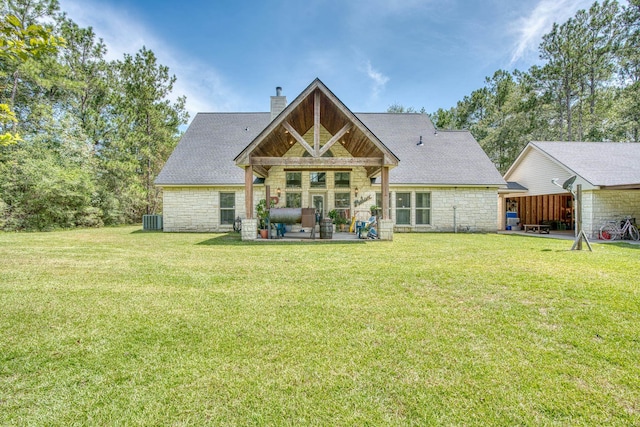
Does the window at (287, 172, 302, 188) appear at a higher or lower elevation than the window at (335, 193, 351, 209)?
higher

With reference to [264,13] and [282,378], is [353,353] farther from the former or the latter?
[264,13]

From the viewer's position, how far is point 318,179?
1403 cm

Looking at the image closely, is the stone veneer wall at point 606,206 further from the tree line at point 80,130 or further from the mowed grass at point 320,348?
the tree line at point 80,130

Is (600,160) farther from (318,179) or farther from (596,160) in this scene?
(318,179)

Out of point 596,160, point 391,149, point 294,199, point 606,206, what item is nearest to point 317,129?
point 294,199

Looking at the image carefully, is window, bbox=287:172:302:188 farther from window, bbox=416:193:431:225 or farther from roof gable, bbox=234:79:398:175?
window, bbox=416:193:431:225

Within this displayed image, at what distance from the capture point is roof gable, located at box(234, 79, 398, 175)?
9.59m

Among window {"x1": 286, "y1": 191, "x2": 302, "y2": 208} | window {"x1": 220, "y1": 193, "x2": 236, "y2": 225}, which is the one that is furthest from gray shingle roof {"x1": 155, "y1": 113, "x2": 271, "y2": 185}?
window {"x1": 286, "y1": 191, "x2": 302, "y2": 208}

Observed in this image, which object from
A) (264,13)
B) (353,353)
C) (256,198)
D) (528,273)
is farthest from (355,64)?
(353,353)

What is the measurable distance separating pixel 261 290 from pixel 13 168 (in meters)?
18.2

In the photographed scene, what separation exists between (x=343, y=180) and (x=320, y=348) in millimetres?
11830

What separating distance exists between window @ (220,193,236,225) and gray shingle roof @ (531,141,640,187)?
1547 cm

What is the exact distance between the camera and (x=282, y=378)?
2207 mm

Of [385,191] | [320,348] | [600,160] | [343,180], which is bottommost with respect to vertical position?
[320,348]
